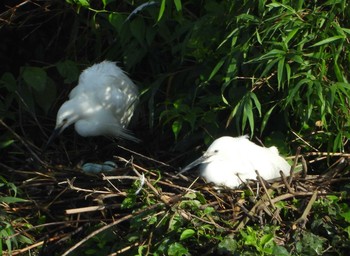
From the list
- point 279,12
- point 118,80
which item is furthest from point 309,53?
point 118,80

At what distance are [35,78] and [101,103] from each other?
24.9 inches

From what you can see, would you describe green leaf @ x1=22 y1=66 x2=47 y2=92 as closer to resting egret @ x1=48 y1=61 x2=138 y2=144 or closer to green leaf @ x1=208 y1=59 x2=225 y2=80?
resting egret @ x1=48 y1=61 x2=138 y2=144

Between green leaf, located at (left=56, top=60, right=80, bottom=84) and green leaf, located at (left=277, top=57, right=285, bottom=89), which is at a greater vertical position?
green leaf, located at (left=277, top=57, right=285, bottom=89)

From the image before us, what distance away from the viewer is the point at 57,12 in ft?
21.1

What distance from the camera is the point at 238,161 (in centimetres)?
523

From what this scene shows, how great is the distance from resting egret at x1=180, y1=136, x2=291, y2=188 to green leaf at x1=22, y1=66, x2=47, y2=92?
116 centimetres

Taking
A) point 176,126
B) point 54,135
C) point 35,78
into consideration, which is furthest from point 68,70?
point 176,126

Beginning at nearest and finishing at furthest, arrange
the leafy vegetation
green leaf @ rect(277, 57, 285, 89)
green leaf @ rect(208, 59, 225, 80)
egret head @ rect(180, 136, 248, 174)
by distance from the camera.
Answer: the leafy vegetation
green leaf @ rect(277, 57, 285, 89)
green leaf @ rect(208, 59, 225, 80)
egret head @ rect(180, 136, 248, 174)

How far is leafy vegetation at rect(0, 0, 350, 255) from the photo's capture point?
4715mm

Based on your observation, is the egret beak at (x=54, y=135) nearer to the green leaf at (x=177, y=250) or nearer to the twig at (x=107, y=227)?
the twig at (x=107, y=227)

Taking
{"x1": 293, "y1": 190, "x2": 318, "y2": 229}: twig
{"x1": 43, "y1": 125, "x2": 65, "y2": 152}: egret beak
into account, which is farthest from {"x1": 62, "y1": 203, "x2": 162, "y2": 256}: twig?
{"x1": 43, "y1": 125, "x2": 65, "y2": 152}: egret beak

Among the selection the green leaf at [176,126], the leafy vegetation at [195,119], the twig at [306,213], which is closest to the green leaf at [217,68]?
the leafy vegetation at [195,119]

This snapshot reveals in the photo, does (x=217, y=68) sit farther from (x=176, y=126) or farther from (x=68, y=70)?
(x=68, y=70)

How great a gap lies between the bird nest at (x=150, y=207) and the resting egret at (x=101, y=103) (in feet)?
2.64
